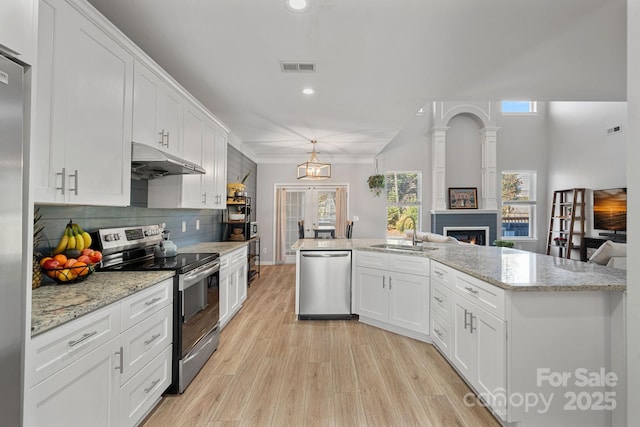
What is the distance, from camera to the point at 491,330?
1.80m

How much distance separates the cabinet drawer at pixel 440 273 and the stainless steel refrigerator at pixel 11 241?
258 centimetres

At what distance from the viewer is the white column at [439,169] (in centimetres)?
729

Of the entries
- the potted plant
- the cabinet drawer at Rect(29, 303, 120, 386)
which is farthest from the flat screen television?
the cabinet drawer at Rect(29, 303, 120, 386)

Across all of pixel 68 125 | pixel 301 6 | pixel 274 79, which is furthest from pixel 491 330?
pixel 274 79

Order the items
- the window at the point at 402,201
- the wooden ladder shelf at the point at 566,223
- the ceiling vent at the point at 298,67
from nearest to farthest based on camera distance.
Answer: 1. the ceiling vent at the point at 298,67
2. the wooden ladder shelf at the point at 566,223
3. the window at the point at 402,201

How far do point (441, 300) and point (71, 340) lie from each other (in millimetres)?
2562

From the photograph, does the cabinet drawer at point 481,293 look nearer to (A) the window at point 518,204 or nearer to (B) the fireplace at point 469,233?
(B) the fireplace at point 469,233

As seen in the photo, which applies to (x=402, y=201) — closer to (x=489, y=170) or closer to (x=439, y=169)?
(x=439, y=169)

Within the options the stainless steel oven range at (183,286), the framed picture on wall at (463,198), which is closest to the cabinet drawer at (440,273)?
the stainless steel oven range at (183,286)

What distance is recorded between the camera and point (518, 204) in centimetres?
772

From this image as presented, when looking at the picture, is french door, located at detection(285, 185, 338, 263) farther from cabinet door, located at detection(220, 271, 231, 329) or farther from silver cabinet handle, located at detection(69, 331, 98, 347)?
silver cabinet handle, located at detection(69, 331, 98, 347)

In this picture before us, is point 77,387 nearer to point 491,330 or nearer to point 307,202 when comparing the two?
point 491,330

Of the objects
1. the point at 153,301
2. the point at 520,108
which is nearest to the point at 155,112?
the point at 153,301

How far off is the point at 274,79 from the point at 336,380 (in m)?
2.93
